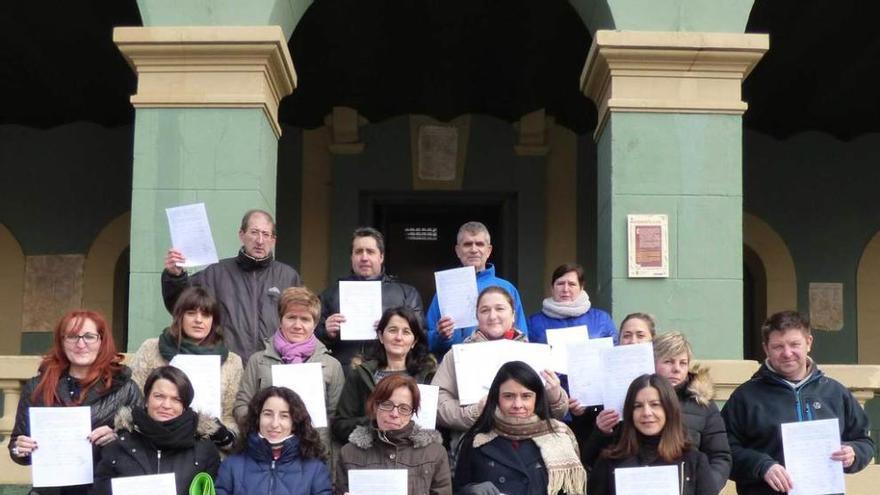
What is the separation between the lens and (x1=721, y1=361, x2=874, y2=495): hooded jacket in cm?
567

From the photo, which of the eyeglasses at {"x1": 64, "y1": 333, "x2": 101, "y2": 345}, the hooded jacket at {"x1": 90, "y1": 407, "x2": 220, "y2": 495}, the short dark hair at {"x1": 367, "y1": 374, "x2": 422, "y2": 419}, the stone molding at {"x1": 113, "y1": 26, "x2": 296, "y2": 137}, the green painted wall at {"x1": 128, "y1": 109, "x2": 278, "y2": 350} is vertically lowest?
the hooded jacket at {"x1": 90, "y1": 407, "x2": 220, "y2": 495}

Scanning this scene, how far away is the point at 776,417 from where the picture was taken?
570cm

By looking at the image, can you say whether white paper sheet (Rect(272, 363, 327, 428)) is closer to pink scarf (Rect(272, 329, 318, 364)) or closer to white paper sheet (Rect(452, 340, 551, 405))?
pink scarf (Rect(272, 329, 318, 364))

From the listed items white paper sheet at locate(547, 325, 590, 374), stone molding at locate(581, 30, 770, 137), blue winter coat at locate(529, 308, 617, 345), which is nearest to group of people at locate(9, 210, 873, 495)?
white paper sheet at locate(547, 325, 590, 374)

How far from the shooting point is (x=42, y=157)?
472 inches

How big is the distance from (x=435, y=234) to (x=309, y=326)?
634 cm

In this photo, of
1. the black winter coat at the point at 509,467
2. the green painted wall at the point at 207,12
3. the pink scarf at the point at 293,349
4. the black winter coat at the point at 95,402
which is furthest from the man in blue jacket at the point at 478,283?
the green painted wall at the point at 207,12

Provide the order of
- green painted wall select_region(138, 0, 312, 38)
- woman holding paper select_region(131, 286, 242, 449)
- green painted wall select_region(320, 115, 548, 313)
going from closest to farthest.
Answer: woman holding paper select_region(131, 286, 242, 449) < green painted wall select_region(138, 0, 312, 38) < green painted wall select_region(320, 115, 548, 313)

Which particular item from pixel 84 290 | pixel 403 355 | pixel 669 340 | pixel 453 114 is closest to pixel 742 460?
pixel 669 340

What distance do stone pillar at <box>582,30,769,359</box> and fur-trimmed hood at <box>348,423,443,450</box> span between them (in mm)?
2206

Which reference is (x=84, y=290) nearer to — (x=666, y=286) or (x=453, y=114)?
(x=453, y=114)

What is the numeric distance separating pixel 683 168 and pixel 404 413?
9.57 ft

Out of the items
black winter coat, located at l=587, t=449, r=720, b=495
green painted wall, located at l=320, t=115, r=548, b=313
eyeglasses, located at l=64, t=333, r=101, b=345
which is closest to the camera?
black winter coat, located at l=587, t=449, r=720, b=495

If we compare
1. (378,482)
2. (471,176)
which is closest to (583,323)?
(378,482)
